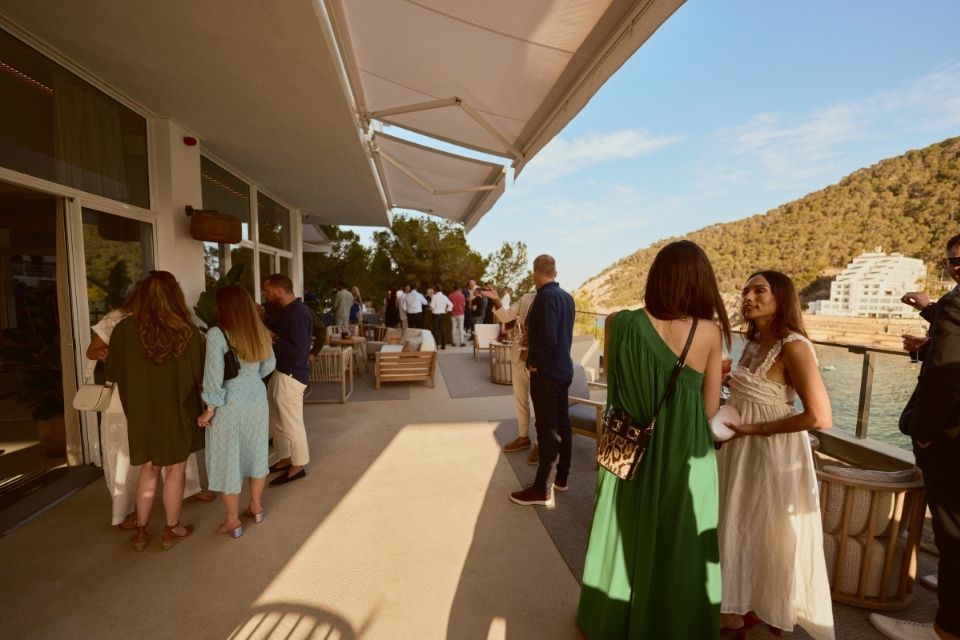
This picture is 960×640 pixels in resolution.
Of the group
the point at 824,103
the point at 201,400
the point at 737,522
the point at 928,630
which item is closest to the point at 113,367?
the point at 201,400

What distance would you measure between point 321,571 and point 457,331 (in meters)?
9.81

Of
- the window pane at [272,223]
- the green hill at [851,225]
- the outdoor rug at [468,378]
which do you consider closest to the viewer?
the outdoor rug at [468,378]

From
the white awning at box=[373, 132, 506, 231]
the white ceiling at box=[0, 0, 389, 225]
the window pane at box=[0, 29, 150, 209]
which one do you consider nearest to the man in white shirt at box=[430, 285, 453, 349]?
the white awning at box=[373, 132, 506, 231]

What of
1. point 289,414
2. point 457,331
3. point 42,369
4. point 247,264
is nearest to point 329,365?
point 247,264

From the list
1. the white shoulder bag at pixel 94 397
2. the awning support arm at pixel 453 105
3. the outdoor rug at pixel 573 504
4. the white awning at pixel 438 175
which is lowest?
the outdoor rug at pixel 573 504

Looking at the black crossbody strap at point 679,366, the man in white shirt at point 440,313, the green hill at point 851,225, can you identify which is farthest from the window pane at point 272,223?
the green hill at point 851,225

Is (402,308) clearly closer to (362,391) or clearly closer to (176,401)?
(362,391)

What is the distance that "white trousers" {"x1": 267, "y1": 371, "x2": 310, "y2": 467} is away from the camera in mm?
3453

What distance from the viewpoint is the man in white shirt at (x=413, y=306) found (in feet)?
34.7

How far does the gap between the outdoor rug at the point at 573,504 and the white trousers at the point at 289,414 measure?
179 cm

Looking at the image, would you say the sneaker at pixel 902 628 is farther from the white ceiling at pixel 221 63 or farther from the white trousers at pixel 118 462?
the white ceiling at pixel 221 63

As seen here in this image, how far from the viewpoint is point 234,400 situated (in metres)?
2.64

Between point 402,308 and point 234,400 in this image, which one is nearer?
point 234,400

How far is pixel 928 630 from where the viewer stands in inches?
77.4
